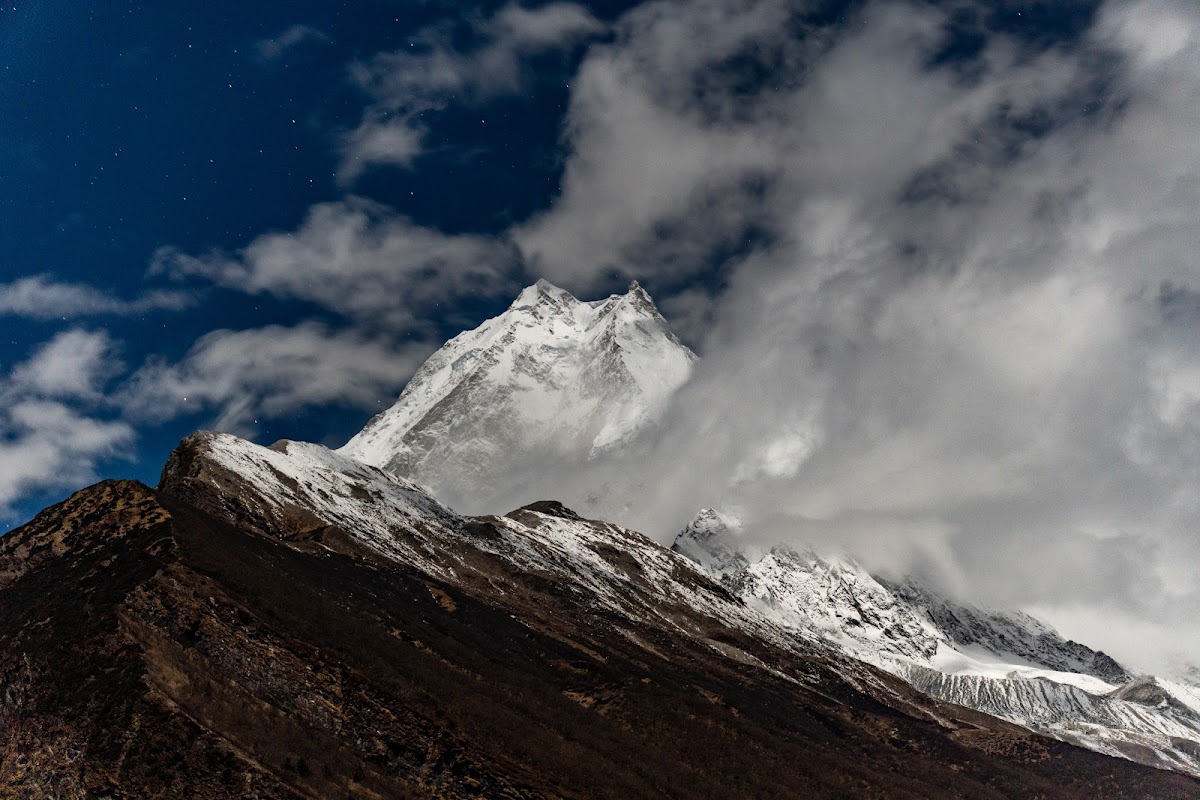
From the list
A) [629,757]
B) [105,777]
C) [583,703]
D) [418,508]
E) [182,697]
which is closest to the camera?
[105,777]

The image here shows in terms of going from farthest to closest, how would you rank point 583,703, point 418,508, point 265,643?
point 418,508, point 583,703, point 265,643

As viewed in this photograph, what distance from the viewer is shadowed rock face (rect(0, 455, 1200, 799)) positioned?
32.2 m

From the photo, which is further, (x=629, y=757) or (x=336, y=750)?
(x=629, y=757)

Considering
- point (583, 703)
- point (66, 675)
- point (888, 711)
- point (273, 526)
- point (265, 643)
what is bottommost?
point (66, 675)

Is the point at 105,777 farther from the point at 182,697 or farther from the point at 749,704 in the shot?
the point at 749,704

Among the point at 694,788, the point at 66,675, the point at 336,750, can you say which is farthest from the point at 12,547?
the point at 694,788

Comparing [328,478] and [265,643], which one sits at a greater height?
[328,478]

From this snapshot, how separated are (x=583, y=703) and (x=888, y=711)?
93.6 metres

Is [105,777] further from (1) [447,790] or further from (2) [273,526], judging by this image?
(2) [273,526]

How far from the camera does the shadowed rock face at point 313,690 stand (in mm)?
32250

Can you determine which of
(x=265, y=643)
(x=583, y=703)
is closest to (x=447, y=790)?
(x=265, y=643)

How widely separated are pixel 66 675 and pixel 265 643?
818cm

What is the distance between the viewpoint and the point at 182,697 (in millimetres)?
34281

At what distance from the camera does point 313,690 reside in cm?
3906
